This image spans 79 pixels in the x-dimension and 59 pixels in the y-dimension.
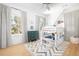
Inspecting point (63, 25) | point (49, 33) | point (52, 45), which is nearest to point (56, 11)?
point (63, 25)

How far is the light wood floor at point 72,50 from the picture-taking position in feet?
6.79

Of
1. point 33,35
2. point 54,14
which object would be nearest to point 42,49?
point 33,35

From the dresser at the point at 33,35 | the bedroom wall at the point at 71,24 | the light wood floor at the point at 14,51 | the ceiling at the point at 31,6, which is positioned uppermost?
the ceiling at the point at 31,6

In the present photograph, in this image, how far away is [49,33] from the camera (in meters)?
2.14

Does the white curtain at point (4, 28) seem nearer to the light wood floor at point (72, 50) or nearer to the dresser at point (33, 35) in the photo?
the dresser at point (33, 35)

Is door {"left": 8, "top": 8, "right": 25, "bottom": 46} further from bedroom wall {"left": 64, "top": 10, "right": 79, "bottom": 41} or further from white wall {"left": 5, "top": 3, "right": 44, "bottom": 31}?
bedroom wall {"left": 64, "top": 10, "right": 79, "bottom": 41}

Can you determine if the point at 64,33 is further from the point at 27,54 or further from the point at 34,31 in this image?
the point at 27,54

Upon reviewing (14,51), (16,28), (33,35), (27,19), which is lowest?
(14,51)

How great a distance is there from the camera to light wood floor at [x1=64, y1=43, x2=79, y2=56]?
2.07 metres

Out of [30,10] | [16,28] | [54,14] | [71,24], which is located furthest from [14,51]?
[71,24]

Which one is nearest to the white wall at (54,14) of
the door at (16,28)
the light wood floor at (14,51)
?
the door at (16,28)

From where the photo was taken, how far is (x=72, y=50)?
208 cm

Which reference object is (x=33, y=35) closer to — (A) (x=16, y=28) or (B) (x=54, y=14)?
(A) (x=16, y=28)

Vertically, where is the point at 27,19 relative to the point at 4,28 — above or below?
above
